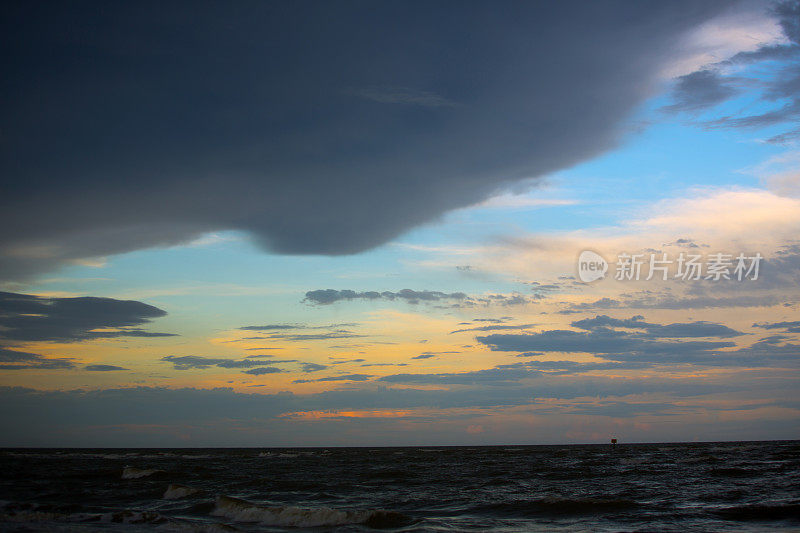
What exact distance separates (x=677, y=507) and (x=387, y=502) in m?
12.0

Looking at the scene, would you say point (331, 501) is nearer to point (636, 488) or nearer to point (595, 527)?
point (595, 527)

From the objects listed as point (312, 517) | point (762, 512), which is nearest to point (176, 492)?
point (312, 517)

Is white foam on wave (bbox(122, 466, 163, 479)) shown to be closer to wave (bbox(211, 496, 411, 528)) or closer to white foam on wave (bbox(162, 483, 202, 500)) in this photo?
white foam on wave (bbox(162, 483, 202, 500))

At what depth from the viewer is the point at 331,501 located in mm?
25391

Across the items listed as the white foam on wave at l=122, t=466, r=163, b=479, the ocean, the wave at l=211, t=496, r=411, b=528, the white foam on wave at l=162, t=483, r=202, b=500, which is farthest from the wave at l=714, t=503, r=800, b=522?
the white foam on wave at l=122, t=466, r=163, b=479

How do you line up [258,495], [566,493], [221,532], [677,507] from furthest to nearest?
[258,495]
[566,493]
[677,507]
[221,532]

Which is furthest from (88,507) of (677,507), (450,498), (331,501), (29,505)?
(677,507)

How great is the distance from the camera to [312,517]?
20078 mm

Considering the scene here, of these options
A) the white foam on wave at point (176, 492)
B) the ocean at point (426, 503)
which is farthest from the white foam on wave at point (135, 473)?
the white foam on wave at point (176, 492)

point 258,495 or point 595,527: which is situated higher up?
point 595,527

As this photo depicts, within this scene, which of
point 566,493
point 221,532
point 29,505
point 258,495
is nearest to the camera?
point 221,532

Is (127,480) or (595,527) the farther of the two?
(127,480)

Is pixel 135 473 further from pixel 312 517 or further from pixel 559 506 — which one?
pixel 559 506

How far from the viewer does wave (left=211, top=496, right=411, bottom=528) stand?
1934 cm
